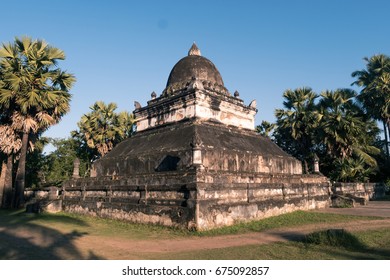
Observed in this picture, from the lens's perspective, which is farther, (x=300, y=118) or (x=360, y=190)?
(x=300, y=118)

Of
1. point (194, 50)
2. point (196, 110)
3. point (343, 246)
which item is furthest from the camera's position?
point (194, 50)

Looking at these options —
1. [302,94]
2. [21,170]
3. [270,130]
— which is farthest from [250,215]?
[270,130]

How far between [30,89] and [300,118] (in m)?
22.6

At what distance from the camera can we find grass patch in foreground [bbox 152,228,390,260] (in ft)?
20.2

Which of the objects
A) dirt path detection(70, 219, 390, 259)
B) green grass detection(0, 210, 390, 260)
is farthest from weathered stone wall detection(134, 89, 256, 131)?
dirt path detection(70, 219, 390, 259)

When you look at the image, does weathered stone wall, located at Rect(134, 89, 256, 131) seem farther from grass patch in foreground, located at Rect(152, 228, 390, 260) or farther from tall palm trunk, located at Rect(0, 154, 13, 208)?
grass patch in foreground, located at Rect(152, 228, 390, 260)

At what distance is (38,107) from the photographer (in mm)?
18562

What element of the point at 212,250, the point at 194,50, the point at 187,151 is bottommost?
the point at 212,250

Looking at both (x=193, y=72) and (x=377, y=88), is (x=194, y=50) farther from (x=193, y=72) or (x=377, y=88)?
(x=377, y=88)

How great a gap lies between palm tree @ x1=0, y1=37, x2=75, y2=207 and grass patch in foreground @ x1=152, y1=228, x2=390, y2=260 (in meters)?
15.1

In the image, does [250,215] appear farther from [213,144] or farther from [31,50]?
[31,50]

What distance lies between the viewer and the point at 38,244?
7934mm

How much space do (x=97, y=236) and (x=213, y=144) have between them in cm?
648

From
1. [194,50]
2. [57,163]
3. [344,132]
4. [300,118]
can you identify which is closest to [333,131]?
[344,132]
